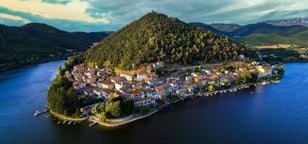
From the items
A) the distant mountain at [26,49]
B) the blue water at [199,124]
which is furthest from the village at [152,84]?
the distant mountain at [26,49]

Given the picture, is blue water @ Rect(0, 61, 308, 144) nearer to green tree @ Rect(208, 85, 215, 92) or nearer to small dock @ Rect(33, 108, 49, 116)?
small dock @ Rect(33, 108, 49, 116)

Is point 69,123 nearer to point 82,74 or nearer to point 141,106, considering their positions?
point 141,106

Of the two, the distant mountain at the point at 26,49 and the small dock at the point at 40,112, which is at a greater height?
the distant mountain at the point at 26,49

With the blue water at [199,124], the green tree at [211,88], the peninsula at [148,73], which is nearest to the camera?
the blue water at [199,124]

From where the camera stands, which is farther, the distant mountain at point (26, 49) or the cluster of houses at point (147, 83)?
the distant mountain at point (26, 49)

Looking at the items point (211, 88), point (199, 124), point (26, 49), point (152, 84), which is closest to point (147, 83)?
point (152, 84)

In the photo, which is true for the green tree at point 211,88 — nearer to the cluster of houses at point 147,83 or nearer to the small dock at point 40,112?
the cluster of houses at point 147,83

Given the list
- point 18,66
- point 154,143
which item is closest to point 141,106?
point 154,143

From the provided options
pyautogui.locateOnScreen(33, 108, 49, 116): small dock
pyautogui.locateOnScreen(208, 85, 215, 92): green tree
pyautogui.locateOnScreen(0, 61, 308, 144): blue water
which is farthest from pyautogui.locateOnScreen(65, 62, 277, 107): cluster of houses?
pyautogui.locateOnScreen(33, 108, 49, 116): small dock

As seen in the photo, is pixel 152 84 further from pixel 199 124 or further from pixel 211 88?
pixel 199 124
